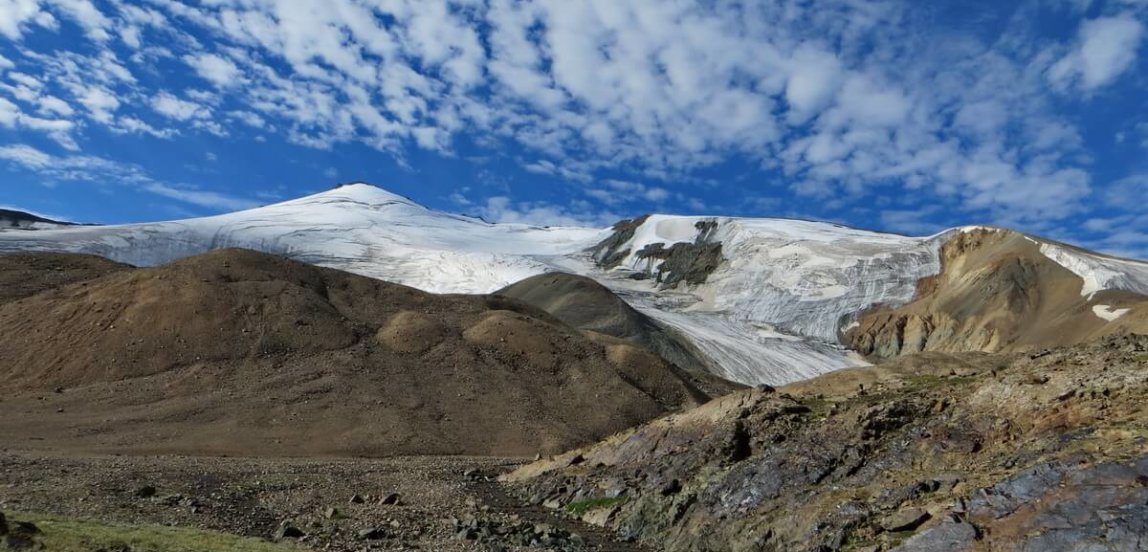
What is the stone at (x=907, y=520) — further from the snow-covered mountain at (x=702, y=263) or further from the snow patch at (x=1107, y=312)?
the snow patch at (x=1107, y=312)

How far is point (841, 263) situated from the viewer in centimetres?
13488

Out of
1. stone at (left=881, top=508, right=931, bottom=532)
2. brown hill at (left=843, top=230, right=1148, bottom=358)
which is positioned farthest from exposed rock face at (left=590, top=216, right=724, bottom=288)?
stone at (left=881, top=508, right=931, bottom=532)

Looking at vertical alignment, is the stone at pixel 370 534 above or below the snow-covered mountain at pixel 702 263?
below

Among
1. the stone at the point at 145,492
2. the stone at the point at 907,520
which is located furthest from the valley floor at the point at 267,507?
the stone at the point at 907,520

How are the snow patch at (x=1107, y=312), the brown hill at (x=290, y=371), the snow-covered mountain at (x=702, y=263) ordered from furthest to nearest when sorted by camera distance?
the snow-covered mountain at (x=702, y=263) < the snow patch at (x=1107, y=312) < the brown hill at (x=290, y=371)

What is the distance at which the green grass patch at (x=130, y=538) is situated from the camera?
16062 millimetres

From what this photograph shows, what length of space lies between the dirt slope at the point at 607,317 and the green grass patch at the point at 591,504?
45886mm

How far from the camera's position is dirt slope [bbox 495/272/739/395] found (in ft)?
292

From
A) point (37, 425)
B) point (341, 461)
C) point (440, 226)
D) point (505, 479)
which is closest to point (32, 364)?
point (37, 425)

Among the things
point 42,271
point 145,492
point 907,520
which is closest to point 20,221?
point 42,271

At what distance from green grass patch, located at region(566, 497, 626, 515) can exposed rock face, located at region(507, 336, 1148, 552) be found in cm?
8

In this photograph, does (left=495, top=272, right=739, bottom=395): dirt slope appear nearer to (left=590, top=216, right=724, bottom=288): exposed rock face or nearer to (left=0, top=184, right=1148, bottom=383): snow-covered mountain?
(left=0, top=184, right=1148, bottom=383): snow-covered mountain

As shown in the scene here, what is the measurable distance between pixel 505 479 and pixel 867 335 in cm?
9041

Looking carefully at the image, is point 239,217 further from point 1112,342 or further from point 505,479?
point 1112,342
